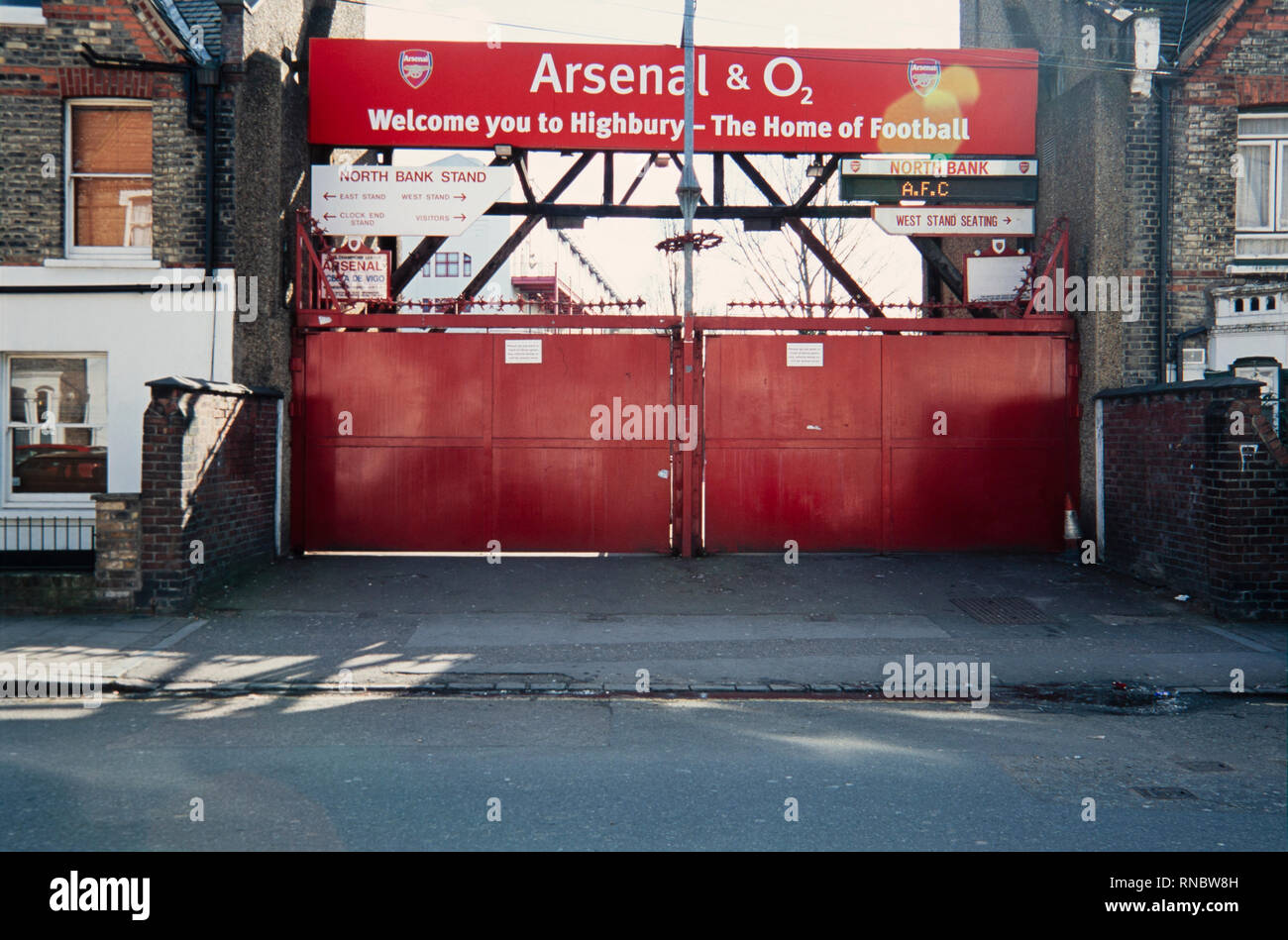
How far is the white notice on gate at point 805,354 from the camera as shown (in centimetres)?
1290

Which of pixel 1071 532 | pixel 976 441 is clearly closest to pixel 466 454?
pixel 976 441

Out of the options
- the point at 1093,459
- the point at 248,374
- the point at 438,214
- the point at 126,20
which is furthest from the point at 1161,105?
the point at 126,20

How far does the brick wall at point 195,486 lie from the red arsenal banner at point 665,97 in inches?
Answer: 185

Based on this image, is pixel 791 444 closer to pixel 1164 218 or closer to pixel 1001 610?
pixel 1001 610

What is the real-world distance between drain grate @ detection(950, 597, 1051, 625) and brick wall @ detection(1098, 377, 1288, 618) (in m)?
1.76

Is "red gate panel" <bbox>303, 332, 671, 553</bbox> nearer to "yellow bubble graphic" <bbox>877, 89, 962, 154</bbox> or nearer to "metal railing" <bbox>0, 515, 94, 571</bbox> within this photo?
"metal railing" <bbox>0, 515, 94, 571</bbox>

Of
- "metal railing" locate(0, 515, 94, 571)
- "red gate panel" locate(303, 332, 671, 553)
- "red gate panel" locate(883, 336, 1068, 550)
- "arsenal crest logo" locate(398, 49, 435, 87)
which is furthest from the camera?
"arsenal crest logo" locate(398, 49, 435, 87)

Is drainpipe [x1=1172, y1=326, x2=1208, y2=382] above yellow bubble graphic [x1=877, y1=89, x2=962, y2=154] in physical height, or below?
below

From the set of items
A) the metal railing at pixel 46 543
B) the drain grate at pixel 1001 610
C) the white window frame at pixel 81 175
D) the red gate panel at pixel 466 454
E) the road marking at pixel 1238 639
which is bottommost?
the road marking at pixel 1238 639

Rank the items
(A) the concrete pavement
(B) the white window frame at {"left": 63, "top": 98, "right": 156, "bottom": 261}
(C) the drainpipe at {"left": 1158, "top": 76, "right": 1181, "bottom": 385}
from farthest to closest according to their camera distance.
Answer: (C) the drainpipe at {"left": 1158, "top": 76, "right": 1181, "bottom": 385}
(B) the white window frame at {"left": 63, "top": 98, "right": 156, "bottom": 261}
(A) the concrete pavement

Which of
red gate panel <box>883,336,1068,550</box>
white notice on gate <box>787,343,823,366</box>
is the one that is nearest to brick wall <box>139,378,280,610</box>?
white notice on gate <box>787,343,823,366</box>

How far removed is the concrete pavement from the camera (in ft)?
26.1

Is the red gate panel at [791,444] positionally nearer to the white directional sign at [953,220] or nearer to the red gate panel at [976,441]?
the red gate panel at [976,441]

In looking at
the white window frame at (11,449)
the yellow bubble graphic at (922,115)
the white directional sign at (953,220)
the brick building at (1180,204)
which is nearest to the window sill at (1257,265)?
the brick building at (1180,204)
